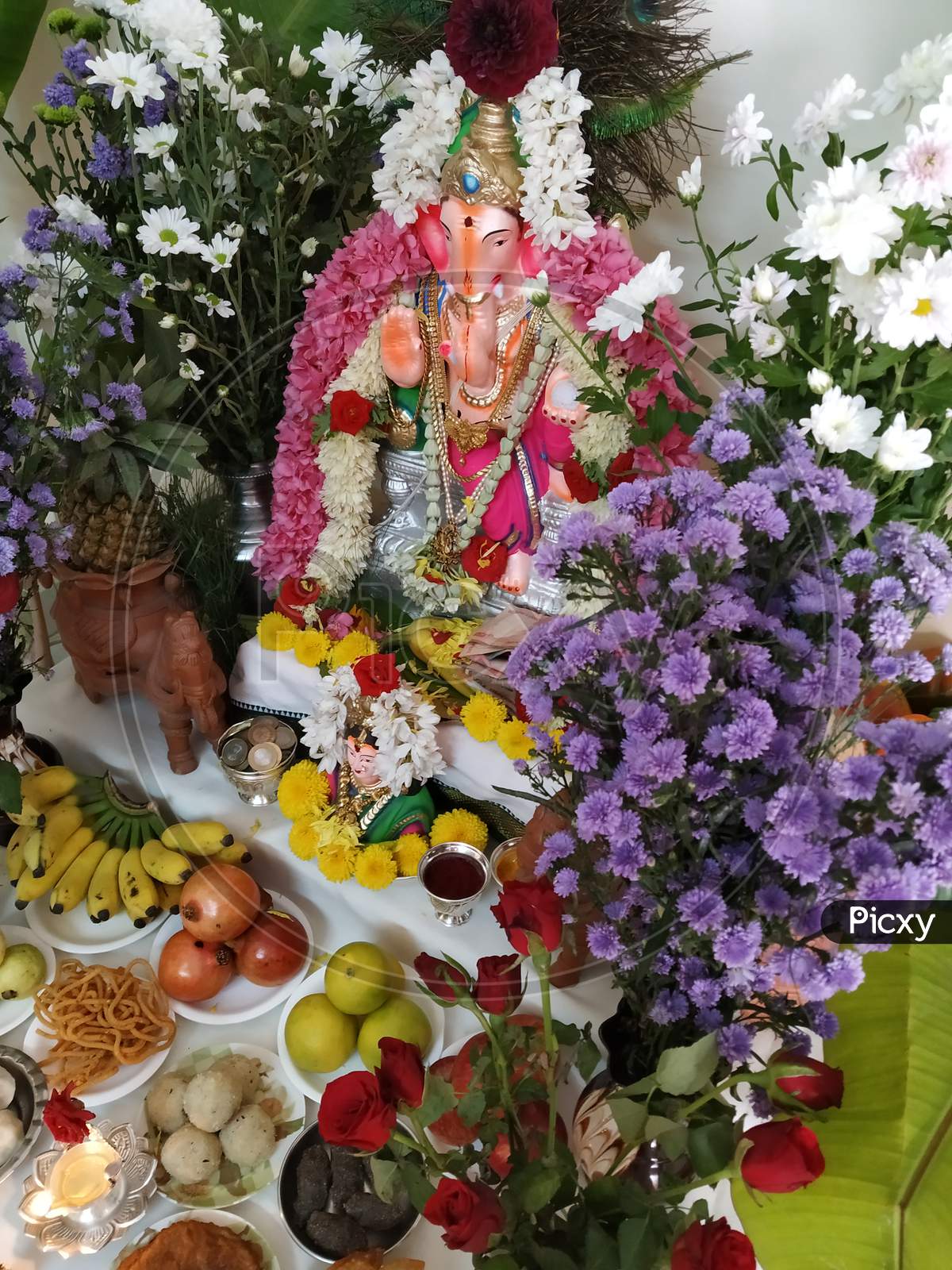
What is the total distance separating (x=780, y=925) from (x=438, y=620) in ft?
2.11

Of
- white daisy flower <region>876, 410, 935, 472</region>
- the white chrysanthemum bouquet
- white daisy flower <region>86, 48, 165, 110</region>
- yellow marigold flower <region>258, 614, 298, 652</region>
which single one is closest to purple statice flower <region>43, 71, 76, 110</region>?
white daisy flower <region>86, 48, 165, 110</region>

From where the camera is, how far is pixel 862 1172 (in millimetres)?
618

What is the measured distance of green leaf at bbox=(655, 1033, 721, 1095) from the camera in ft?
1.98

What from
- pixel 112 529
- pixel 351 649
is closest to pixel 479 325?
pixel 351 649

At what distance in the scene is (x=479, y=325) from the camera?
3.80 feet

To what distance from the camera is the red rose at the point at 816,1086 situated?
59cm

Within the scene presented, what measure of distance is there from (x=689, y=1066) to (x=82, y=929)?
0.90 m

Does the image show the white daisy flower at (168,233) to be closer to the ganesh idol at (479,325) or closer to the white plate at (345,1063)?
the ganesh idol at (479,325)

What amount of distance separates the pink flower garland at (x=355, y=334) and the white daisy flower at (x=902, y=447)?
Answer: 0.34 metres

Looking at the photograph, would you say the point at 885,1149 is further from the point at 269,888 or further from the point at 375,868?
the point at 269,888

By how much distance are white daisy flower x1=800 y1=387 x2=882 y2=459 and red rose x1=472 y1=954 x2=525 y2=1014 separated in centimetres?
49

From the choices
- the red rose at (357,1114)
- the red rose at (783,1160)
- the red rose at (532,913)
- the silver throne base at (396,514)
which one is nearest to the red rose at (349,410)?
the silver throne base at (396,514)

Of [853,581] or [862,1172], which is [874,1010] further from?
[853,581]

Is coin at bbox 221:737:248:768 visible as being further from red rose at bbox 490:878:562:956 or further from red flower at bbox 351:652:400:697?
red rose at bbox 490:878:562:956
